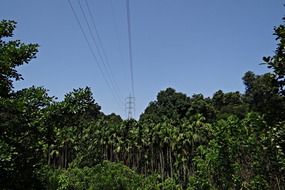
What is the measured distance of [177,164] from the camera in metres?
45.7

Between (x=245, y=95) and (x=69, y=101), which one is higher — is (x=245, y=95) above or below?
above

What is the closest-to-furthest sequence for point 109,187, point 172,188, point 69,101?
point 69,101 → point 109,187 → point 172,188

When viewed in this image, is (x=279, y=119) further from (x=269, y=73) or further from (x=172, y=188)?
(x=172, y=188)

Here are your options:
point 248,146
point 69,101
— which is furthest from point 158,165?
point 69,101

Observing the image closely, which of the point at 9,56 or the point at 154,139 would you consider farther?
the point at 154,139

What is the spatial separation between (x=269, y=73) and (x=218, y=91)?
67.5 m

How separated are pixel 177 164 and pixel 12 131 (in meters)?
41.1

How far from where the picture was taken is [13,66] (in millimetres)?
6500

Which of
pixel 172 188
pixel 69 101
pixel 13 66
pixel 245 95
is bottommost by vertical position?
pixel 172 188

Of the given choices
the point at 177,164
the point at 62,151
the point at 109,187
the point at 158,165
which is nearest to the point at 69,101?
the point at 109,187

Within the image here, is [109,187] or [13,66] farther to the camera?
[109,187]

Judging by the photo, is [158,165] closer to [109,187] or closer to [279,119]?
[109,187]

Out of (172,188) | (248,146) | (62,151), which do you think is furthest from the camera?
(62,151)

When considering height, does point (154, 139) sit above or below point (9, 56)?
above
